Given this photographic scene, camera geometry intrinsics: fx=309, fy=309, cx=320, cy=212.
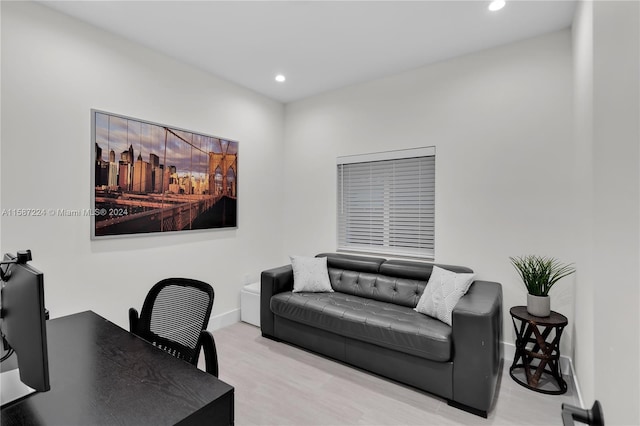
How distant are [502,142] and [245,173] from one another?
281cm

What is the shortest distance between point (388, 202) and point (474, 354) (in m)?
1.87

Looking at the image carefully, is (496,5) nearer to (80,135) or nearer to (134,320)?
(134,320)

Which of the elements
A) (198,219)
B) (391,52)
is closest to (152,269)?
(198,219)

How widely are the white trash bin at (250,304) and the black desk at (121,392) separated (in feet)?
7.23

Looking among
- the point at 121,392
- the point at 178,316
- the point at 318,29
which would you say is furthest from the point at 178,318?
the point at 318,29

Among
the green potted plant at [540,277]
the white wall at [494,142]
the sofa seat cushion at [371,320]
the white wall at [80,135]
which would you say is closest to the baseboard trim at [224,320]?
the white wall at [80,135]

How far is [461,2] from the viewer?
2268 mm

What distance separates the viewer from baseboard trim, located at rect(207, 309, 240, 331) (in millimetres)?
3457

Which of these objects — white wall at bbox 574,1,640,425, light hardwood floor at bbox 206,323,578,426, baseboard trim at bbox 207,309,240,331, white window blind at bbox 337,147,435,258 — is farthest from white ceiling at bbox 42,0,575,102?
light hardwood floor at bbox 206,323,578,426

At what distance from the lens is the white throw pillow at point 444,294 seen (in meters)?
2.42

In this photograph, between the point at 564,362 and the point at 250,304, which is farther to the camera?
the point at 250,304

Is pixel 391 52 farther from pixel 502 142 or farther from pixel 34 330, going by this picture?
pixel 34 330

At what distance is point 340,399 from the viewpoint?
2.26 m

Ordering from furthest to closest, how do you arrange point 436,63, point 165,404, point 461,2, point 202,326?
1. point 436,63
2. point 461,2
3. point 202,326
4. point 165,404
